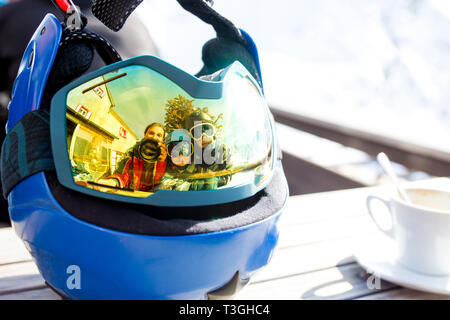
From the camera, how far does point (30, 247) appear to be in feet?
1.58

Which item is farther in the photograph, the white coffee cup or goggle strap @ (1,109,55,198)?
the white coffee cup

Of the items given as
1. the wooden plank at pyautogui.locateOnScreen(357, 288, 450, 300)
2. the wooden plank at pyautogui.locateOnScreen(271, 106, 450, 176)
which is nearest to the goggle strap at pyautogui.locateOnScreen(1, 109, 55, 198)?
the wooden plank at pyautogui.locateOnScreen(357, 288, 450, 300)

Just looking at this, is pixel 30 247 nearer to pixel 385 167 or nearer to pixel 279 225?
pixel 279 225

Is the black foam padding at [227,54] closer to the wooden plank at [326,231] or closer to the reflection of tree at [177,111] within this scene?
the reflection of tree at [177,111]

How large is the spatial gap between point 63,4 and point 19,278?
39 cm

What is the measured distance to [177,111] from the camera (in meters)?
0.43

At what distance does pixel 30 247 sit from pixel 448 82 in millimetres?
3015

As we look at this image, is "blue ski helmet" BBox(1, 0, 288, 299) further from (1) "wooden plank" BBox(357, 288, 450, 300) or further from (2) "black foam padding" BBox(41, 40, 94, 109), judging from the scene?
(1) "wooden plank" BBox(357, 288, 450, 300)

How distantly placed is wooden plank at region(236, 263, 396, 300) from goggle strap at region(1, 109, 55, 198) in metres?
0.31

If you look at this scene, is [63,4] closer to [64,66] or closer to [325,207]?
[64,66]

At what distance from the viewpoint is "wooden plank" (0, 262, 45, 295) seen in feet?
1.87

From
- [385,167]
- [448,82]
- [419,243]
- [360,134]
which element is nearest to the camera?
[419,243]

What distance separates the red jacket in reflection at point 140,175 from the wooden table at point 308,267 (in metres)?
0.18
